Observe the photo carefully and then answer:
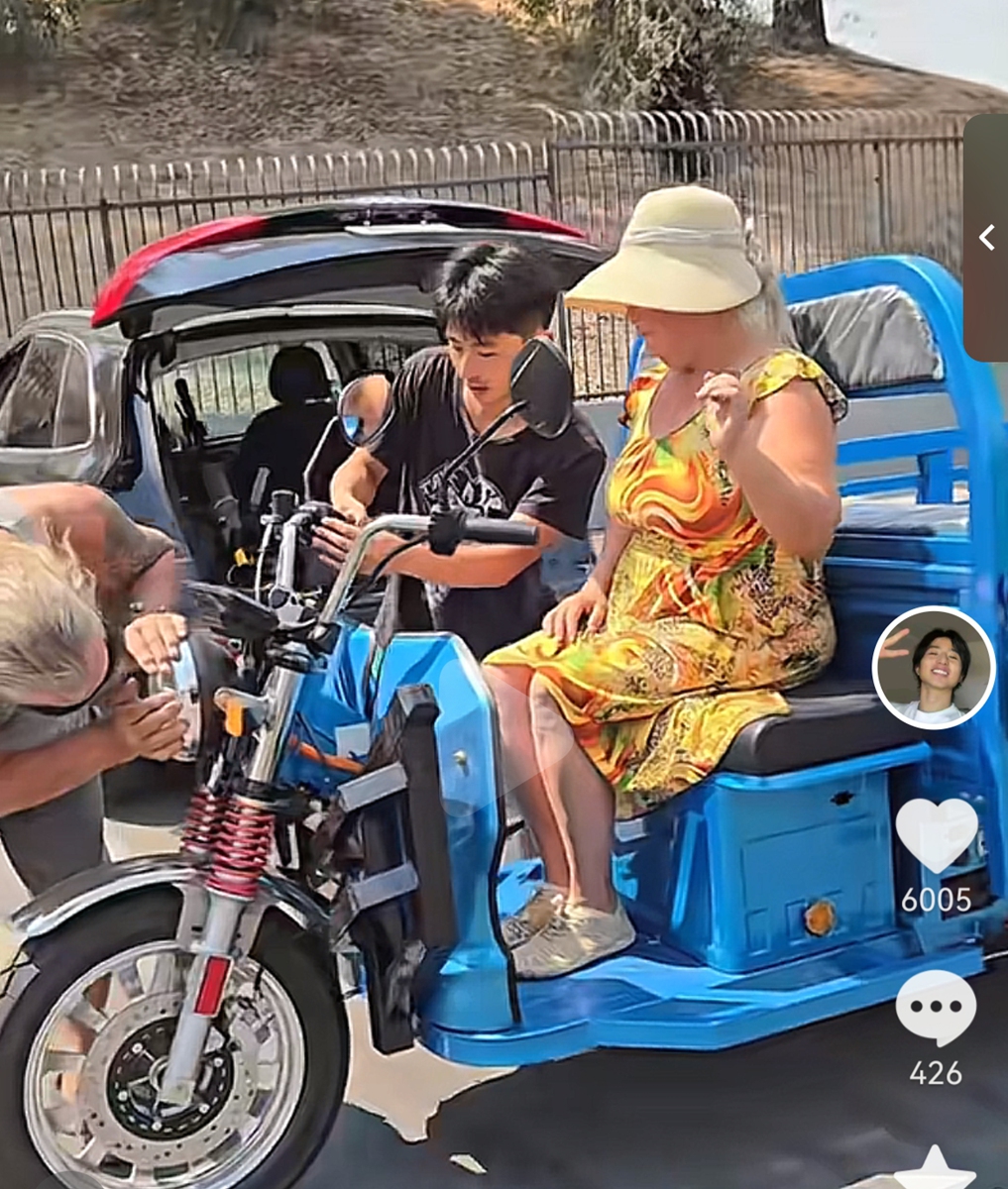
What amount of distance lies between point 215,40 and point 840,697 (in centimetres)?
135

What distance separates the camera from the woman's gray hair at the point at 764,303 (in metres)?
2.24

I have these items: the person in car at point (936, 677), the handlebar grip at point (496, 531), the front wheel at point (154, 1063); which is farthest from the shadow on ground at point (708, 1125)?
the handlebar grip at point (496, 531)

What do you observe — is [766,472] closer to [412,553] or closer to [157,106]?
[412,553]

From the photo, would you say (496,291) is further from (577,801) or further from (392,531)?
(577,801)

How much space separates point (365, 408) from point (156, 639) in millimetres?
442

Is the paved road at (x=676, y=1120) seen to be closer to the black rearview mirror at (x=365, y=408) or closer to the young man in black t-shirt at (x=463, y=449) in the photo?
the young man in black t-shirt at (x=463, y=449)

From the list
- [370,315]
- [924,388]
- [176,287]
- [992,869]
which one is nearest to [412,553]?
[370,315]

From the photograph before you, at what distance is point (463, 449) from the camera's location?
216cm

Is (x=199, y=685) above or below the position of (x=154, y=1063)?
above

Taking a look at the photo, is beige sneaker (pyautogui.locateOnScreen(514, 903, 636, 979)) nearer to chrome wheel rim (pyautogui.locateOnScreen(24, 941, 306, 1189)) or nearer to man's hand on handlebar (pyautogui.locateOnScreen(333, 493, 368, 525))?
chrome wheel rim (pyautogui.locateOnScreen(24, 941, 306, 1189))

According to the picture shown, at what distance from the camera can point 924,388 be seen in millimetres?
2449

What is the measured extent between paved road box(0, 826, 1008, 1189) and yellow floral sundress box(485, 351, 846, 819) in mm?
503

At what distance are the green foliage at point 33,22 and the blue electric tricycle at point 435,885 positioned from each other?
0.73 meters

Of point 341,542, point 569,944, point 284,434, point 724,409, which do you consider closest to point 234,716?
point 341,542
